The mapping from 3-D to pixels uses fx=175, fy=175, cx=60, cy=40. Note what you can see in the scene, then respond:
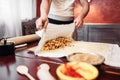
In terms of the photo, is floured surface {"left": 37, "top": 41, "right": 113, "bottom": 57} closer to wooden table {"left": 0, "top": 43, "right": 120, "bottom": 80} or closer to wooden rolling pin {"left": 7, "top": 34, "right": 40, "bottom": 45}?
wooden table {"left": 0, "top": 43, "right": 120, "bottom": 80}

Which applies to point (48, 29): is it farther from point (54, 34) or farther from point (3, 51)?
point (3, 51)

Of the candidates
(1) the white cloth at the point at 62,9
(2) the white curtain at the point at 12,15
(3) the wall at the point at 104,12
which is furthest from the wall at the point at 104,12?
(1) the white cloth at the point at 62,9

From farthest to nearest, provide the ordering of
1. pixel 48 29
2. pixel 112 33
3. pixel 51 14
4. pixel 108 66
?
pixel 112 33, pixel 51 14, pixel 48 29, pixel 108 66

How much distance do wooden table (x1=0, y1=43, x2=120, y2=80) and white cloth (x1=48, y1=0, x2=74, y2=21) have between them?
61 cm

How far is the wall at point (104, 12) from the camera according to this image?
3.25 m

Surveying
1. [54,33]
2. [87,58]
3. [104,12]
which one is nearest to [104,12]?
[104,12]

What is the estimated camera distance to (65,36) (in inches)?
55.9

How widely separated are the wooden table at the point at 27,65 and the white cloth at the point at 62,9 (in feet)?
2.02

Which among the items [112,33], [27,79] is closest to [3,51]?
[27,79]

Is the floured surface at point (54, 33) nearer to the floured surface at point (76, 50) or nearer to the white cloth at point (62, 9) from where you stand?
the floured surface at point (76, 50)

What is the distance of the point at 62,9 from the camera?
65.4 inches

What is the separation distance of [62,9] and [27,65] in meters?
0.85

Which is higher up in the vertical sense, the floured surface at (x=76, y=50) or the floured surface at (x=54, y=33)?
the floured surface at (x=54, y=33)

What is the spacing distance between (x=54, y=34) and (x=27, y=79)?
0.57m
